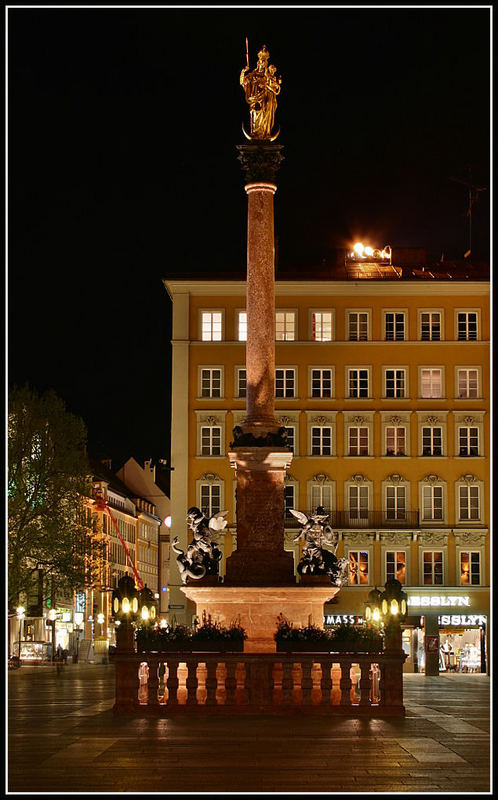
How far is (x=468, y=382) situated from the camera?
72.9 metres

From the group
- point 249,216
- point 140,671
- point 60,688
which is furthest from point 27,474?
point 140,671

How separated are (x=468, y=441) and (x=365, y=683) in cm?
4817

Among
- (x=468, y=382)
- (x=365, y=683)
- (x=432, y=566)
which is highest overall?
(x=468, y=382)

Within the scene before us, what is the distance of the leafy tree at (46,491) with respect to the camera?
56.2 m

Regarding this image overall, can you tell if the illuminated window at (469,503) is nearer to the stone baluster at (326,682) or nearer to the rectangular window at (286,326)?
the rectangular window at (286,326)

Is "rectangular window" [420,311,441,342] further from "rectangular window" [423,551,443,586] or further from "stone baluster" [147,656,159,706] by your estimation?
"stone baluster" [147,656,159,706]

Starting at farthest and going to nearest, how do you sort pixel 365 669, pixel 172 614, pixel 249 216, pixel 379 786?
pixel 172 614 < pixel 249 216 < pixel 365 669 < pixel 379 786

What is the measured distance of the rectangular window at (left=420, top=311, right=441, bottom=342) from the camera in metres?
72.8

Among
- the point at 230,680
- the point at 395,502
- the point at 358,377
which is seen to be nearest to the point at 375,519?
the point at 395,502

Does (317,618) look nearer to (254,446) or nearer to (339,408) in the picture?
(254,446)

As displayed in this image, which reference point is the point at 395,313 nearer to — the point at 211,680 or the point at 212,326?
the point at 212,326

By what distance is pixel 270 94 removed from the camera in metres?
38.6

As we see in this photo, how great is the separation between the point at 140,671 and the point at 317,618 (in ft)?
33.6

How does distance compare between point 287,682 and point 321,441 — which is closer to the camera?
point 287,682
